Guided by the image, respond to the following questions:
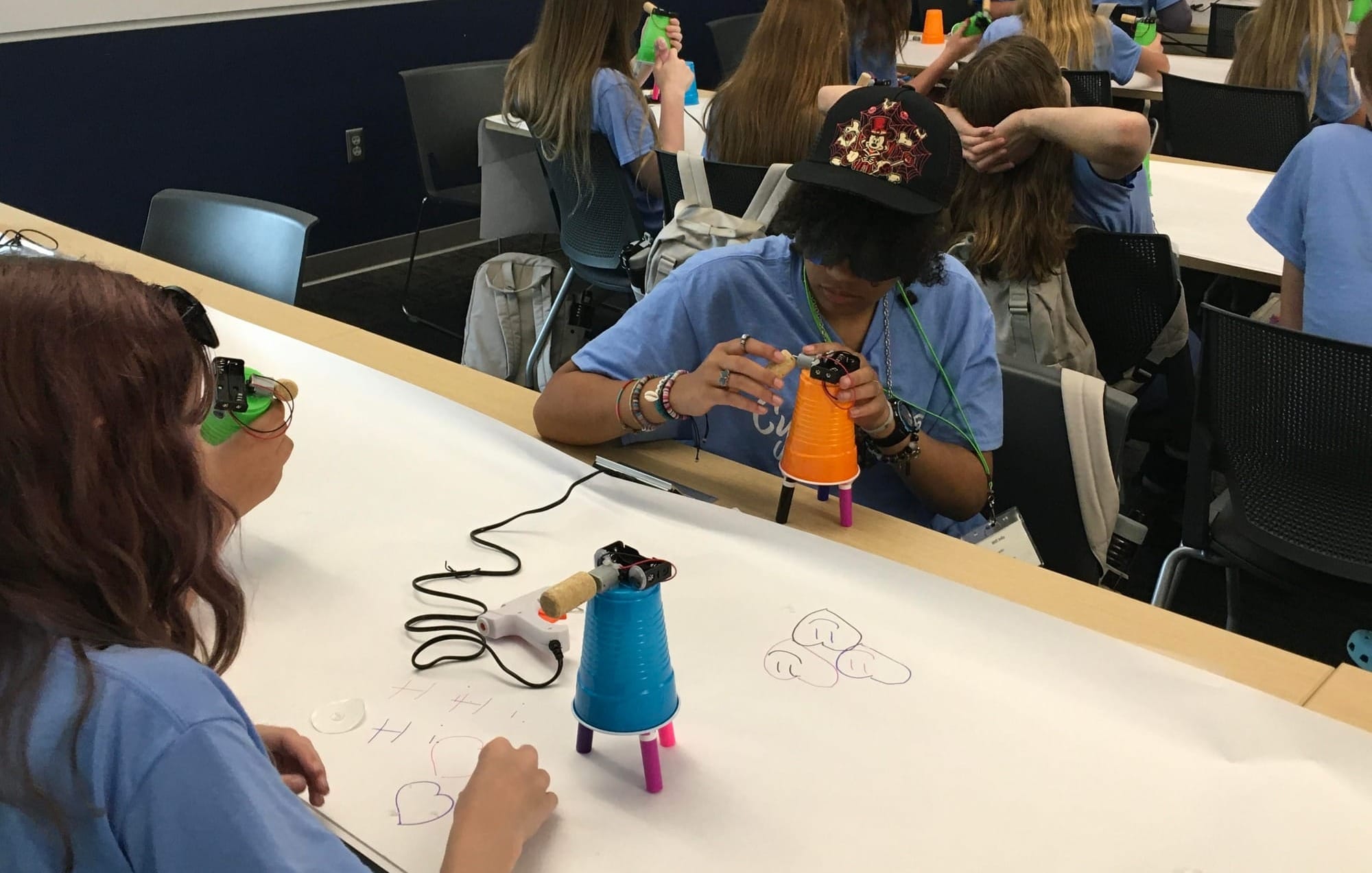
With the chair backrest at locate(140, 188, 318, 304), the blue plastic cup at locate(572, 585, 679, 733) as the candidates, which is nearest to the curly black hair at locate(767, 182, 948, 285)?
the blue plastic cup at locate(572, 585, 679, 733)

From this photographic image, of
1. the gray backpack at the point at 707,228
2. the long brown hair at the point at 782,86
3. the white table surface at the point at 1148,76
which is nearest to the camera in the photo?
the gray backpack at the point at 707,228

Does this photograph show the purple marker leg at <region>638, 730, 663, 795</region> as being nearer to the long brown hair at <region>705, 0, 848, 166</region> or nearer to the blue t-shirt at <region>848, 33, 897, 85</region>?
the long brown hair at <region>705, 0, 848, 166</region>

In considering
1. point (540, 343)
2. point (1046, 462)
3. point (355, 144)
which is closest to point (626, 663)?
point (1046, 462)

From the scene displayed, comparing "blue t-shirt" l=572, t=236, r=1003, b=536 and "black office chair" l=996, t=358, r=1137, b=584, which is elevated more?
"blue t-shirt" l=572, t=236, r=1003, b=536

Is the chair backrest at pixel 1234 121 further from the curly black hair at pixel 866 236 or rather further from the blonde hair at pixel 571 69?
the curly black hair at pixel 866 236

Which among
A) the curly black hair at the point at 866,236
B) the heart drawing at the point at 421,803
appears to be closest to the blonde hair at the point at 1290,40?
the curly black hair at the point at 866,236

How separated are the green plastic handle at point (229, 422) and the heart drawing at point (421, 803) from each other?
389mm

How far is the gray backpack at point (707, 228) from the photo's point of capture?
198 centimetres

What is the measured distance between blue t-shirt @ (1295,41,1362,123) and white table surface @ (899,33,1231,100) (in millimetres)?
493

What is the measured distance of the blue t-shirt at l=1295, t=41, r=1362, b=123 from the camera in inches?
134

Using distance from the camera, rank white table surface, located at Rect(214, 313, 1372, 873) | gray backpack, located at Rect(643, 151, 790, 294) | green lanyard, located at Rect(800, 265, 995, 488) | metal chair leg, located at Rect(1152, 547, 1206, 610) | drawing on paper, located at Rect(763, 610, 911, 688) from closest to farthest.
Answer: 1. white table surface, located at Rect(214, 313, 1372, 873)
2. drawing on paper, located at Rect(763, 610, 911, 688)
3. green lanyard, located at Rect(800, 265, 995, 488)
4. metal chair leg, located at Rect(1152, 547, 1206, 610)
5. gray backpack, located at Rect(643, 151, 790, 294)

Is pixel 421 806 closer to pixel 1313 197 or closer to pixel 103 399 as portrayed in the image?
pixel 103 399

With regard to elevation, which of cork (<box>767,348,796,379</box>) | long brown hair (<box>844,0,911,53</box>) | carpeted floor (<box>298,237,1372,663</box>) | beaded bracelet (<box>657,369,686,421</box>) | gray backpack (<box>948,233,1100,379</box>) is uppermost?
long brown hair (<box>844,0,911,53</box>)

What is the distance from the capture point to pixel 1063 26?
354 centimetres
